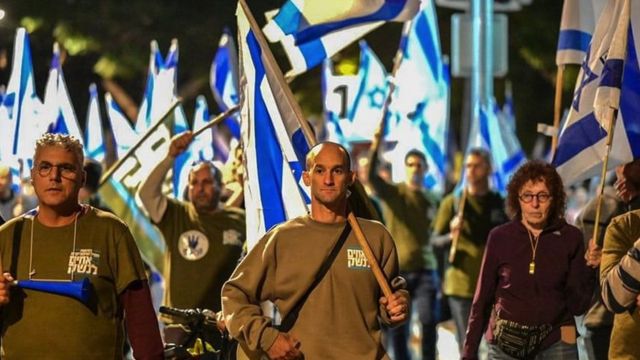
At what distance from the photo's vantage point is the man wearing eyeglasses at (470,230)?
14586mm

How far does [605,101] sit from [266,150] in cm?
220

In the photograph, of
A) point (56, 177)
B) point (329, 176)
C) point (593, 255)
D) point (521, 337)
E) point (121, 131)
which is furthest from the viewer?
point (121, 131)

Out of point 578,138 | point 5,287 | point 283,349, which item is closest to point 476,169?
point 578,138

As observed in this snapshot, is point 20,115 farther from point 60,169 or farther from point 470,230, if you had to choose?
point 60,169

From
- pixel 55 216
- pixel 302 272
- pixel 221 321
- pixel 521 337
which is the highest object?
pixel 55 216

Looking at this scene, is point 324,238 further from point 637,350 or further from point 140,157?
point 140,157

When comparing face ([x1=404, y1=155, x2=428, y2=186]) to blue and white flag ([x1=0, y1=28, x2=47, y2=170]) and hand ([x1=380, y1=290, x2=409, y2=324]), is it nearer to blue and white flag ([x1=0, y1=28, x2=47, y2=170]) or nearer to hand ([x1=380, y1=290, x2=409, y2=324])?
blue and white flag ([x1=0, y1=28, x2=47, y2=170])

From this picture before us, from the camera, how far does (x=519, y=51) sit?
42812 millimetres

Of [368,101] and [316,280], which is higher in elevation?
[368,101]

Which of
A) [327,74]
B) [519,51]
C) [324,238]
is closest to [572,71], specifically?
[519,51]

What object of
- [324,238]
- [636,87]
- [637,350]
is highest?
[636,87]

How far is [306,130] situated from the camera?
9.38 metres

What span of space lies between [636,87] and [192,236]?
10.5 feet

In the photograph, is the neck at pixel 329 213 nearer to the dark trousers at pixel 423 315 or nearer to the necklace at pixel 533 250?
the necklace at pixel 533 250
